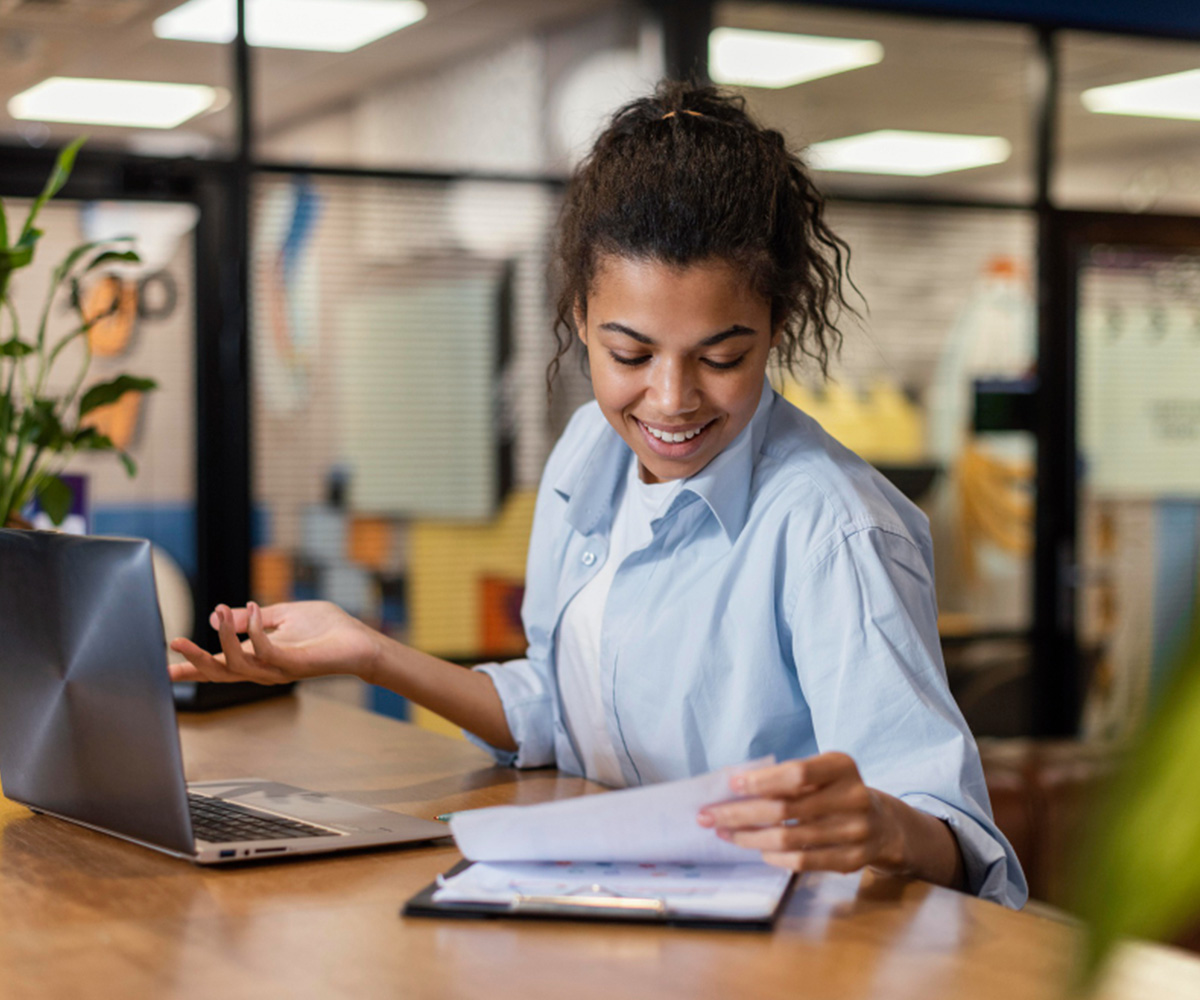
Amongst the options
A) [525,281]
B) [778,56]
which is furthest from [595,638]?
[778,56]

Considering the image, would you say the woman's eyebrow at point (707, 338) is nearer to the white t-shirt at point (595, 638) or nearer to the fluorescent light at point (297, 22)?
the white t-shirt at point (595, 638)

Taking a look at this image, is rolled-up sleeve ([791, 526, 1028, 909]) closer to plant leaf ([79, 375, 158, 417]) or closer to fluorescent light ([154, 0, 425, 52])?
plant leaf ([79, 375, 158, 417])

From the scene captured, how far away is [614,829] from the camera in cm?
99

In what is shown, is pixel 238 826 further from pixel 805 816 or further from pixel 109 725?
pixel 805 816

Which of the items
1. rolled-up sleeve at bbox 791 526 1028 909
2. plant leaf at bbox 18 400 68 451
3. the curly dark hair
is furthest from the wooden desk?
plant leaf at bbox 18 400 68 451

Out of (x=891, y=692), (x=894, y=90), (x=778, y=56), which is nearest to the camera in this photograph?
(x=891, y=692)

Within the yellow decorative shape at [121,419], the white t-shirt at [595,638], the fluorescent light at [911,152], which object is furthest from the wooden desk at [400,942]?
the fluorescent light at [911,152]

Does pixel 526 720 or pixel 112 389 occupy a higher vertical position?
pixel 112 389

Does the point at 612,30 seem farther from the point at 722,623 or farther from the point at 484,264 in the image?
the point at 722,623

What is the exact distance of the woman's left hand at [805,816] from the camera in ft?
3.12

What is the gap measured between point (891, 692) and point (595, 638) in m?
0.45

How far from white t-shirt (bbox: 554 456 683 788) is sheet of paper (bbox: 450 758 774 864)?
54 centimetres

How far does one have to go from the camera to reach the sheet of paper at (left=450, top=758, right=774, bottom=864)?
38.0 inches

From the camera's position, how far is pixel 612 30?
4.07 metres
